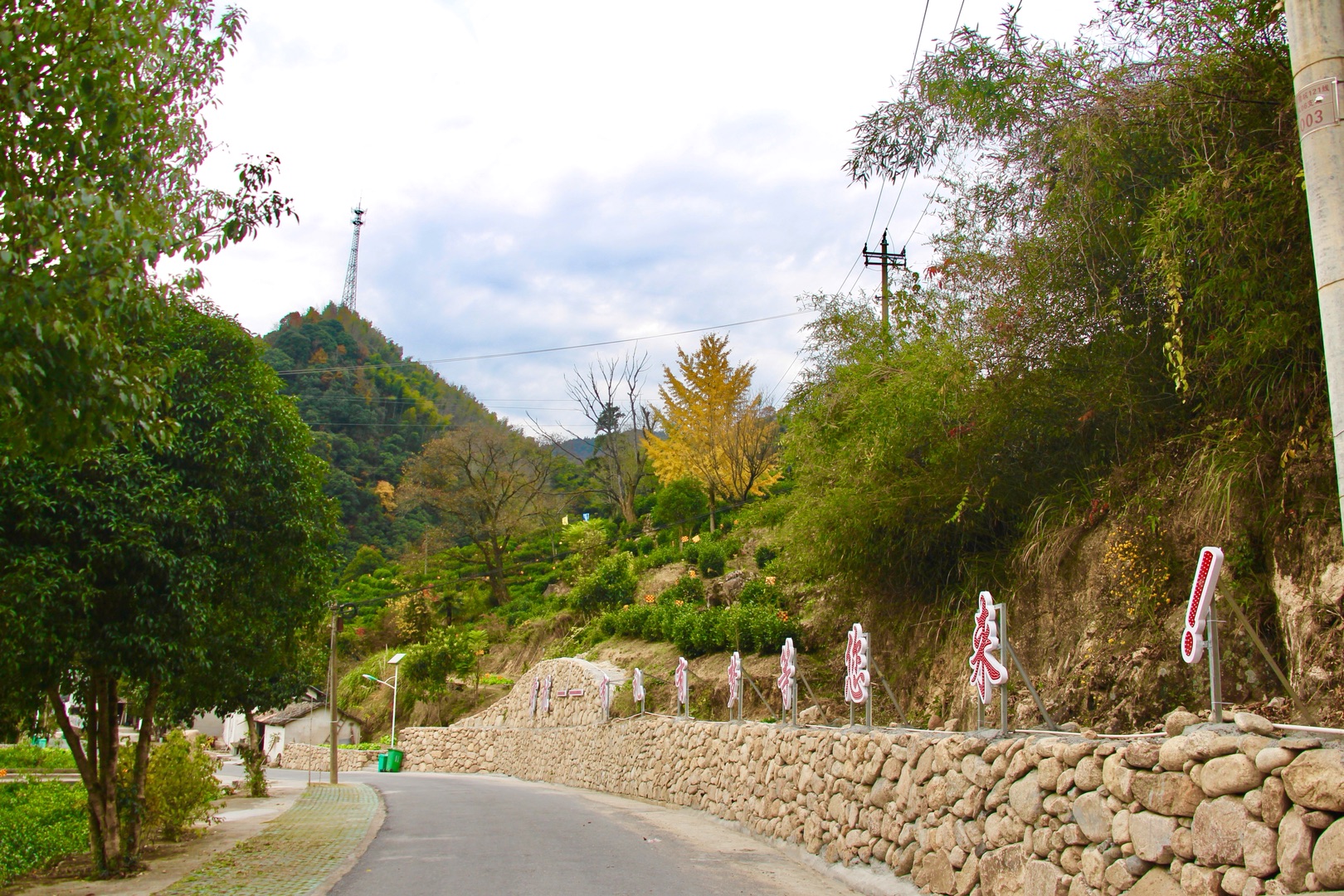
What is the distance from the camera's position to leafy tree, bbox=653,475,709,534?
112 feet

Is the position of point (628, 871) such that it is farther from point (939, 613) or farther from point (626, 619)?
point (626, 619)

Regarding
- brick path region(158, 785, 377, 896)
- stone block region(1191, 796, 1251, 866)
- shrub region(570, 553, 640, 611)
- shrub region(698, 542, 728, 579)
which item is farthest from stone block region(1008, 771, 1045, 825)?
shrub region(570, 553, 640, 611)

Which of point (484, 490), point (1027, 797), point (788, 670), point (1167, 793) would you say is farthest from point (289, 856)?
point (484, 490)

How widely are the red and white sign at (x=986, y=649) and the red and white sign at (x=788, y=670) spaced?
4.41 meters

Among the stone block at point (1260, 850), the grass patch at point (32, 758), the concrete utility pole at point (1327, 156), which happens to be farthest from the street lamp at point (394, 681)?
the concrete utility pole at point (1327, 156)

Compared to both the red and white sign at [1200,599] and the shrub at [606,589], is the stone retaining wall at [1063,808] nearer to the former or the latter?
the red and white sign at [1200,599]

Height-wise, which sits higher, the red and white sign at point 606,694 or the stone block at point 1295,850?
the stone block at point 1295,850

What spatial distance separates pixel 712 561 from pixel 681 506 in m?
6.23

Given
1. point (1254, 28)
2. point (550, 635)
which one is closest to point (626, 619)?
point (550, 635)

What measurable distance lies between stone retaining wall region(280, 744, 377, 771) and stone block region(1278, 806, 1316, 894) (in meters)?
30.7

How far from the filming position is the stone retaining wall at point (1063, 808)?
398 cm

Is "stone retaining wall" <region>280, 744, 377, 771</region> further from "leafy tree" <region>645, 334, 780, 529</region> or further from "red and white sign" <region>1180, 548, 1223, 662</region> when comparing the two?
"red and white sign" <region>1180, 548, 1223, 662</region>

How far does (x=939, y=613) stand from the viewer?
12.3 metres

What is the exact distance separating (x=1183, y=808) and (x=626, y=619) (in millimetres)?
21383
